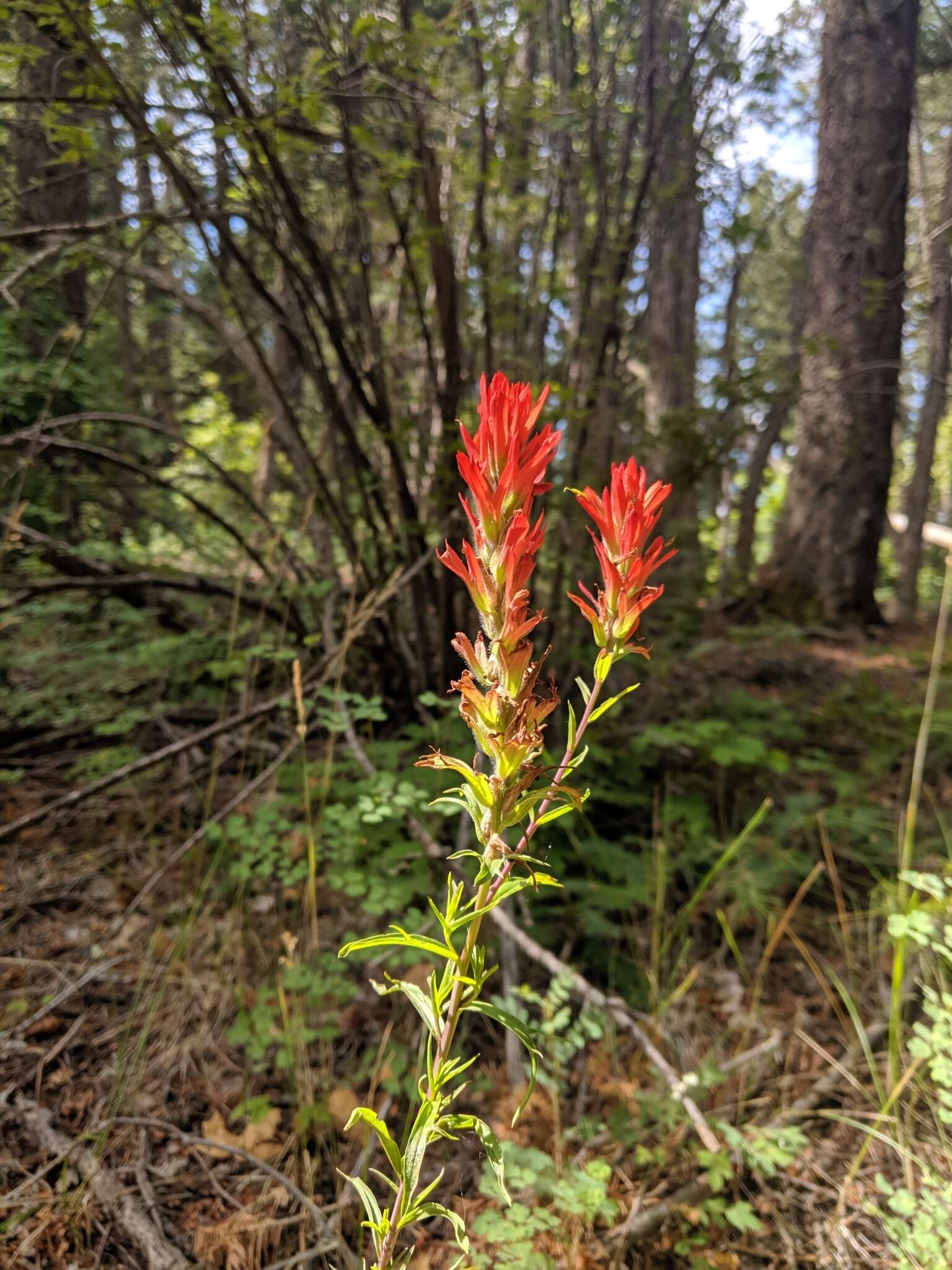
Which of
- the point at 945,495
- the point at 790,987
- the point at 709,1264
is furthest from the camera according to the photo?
the point at 945,495

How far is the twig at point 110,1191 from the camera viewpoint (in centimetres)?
128

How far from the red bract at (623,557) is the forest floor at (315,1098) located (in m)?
1.13

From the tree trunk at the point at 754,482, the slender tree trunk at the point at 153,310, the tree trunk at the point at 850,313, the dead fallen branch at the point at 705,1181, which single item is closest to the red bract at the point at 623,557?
the dead fallen branch at the point at 705,1181

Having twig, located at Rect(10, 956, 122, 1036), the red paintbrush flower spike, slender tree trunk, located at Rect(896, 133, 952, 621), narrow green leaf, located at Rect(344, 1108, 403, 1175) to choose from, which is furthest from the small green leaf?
slender tree trunk, located at Rect(896, 133, 952, 621)

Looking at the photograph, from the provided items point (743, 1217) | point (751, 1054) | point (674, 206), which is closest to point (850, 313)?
point (674, 206)

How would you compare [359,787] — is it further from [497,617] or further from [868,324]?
[868,324]

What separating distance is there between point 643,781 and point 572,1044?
162cm

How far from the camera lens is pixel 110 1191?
1364 mm

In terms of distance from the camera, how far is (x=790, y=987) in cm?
235

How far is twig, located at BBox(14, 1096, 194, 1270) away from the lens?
128 cm

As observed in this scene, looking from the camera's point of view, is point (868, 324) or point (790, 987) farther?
point (868, 324)

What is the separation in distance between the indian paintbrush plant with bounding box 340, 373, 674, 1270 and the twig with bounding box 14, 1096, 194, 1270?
88 cm

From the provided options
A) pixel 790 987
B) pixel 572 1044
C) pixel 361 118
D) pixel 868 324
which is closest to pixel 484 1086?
pixel 572 1044

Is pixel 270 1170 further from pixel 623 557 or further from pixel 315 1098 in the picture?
pixel 623 557
